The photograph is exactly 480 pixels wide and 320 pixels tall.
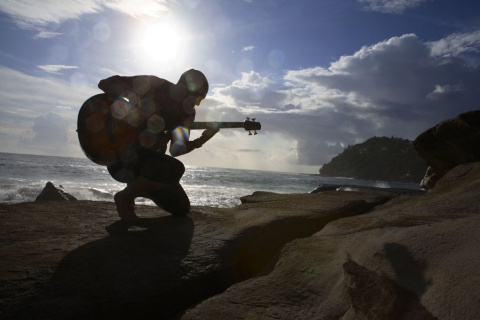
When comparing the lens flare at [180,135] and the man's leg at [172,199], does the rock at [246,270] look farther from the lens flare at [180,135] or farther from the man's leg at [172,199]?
the lens flare at [180,135]

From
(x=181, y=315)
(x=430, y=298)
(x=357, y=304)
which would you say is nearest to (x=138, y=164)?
(x=181, y=315)

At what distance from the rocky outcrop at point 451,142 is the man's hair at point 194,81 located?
3.05 m

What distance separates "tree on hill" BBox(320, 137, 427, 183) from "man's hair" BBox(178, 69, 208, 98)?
3026 inches

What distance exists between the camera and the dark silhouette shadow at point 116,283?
4.77 feet

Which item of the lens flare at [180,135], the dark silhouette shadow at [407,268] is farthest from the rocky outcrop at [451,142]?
the lens flare at [180,135]

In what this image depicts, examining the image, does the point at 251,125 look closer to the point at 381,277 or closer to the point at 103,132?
the point at 103,132

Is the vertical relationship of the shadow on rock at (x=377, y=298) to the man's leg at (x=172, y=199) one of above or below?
below

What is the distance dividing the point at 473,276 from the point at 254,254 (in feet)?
5.29

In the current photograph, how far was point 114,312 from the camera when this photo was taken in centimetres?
151

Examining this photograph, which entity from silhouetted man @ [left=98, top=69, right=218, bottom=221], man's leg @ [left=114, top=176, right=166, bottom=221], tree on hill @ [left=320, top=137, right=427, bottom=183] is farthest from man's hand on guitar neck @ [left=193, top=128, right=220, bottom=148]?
tree on hill @ [left=320, top=137, right=427, bottom=183]

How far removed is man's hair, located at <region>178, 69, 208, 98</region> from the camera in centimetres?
341

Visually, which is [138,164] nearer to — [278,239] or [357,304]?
[278,239]

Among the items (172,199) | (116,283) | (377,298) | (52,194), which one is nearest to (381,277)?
(377,298)

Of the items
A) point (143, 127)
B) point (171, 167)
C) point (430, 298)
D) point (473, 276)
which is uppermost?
point (143, 127)
